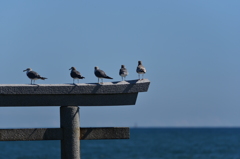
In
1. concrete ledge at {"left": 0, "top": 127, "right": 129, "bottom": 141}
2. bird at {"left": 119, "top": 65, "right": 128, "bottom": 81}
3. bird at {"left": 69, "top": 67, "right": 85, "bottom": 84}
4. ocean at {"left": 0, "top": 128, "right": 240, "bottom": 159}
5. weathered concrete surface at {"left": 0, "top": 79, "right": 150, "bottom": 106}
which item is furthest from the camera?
ocean at {"left": 0, "top": 128, "right": 240, "bottom": 159}

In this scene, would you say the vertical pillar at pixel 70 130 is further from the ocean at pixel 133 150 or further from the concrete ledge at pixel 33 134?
the ocean at pixel 133 150

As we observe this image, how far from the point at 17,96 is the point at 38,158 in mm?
42358

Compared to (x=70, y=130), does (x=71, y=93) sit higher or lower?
higher

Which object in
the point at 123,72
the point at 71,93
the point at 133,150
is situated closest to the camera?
the point at 71,93

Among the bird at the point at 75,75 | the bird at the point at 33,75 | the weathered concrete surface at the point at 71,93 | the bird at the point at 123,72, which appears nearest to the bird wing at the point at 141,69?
the bird at the point at 123,72

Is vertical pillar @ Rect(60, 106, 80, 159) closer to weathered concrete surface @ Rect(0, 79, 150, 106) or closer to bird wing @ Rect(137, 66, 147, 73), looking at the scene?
weathered concrete surface @ Rect(0, 79, 150, 106)

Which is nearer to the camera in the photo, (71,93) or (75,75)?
(71,93)

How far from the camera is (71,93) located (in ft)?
27.9

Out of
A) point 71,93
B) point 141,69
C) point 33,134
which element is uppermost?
point 141,69

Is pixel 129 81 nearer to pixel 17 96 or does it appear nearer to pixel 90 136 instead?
pixel 90 136

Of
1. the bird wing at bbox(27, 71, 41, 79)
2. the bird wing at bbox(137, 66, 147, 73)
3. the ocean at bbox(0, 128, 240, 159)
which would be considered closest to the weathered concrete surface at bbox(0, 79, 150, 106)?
the bird wing at bbox(27, 71, 41, 79)

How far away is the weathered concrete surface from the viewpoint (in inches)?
332

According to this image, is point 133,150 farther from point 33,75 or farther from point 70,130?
point 70,130

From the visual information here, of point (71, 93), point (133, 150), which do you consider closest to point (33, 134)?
point (71, 93)
